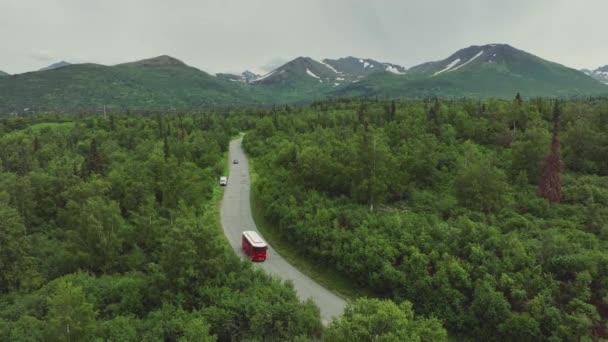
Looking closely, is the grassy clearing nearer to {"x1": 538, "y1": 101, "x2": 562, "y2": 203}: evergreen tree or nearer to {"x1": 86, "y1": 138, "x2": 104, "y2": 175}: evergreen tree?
{"x1": 538, "y1": 101, "x2": 562, "y2": 203}: evergreen tree

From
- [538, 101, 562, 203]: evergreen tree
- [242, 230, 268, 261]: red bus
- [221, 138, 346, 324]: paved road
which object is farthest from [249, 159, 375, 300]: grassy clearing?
[538, 101, 562, 203]: evergreen tree

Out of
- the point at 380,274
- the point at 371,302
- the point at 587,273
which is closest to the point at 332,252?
the point at 380,274

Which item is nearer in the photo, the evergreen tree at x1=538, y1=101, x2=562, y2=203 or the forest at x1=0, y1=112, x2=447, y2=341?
the forest at x1=0, y1=112, x2=447, y2=341

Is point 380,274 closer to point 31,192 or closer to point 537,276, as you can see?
point 537,276

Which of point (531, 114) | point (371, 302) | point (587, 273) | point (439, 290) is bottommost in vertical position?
point (439, 290)

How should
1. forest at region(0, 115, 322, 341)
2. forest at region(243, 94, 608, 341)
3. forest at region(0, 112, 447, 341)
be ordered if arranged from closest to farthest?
forest at region(0, 112, 447, 341), forest at region(0, 115, 322, 341), forest at region(243, 94, 608, 341)

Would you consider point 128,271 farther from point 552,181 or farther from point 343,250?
point 552,181

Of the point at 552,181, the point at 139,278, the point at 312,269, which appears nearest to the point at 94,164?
the point at 139,278
